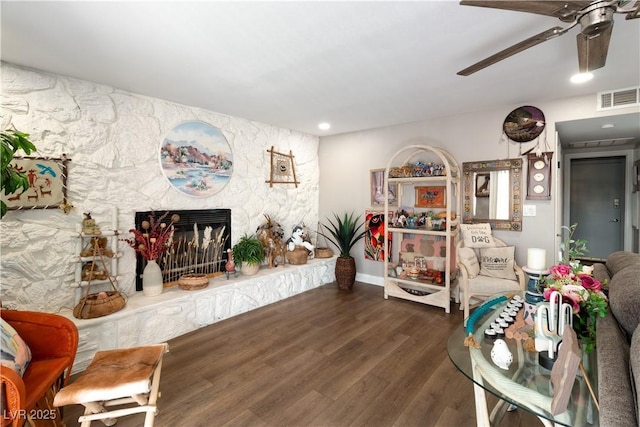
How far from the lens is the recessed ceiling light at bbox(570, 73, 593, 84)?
256 centimetres

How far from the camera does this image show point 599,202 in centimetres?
583

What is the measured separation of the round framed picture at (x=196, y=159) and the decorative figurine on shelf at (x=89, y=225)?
838mm

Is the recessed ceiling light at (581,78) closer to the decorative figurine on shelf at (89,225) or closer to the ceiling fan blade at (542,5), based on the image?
the ceiling fan blade at (542,5)

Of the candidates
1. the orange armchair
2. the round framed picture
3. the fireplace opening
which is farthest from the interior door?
the orange armchair

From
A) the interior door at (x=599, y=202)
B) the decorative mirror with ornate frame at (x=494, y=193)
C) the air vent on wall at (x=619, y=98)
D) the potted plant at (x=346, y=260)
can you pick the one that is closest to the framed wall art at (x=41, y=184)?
the potted plant at (x=346, y=260)

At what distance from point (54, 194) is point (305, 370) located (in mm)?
2610

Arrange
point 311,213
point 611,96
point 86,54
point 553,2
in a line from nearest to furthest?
point 553,2 < point 86,54 < point 611,96 < point 311,213

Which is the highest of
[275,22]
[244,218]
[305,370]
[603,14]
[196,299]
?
[275,22]

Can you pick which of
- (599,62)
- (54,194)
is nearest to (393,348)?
(599,62)

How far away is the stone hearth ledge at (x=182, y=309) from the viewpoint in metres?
2.42

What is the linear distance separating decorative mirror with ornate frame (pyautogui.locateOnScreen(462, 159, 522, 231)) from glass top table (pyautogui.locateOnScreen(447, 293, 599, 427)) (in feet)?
7.63

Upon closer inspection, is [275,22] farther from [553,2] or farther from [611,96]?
[611,96]

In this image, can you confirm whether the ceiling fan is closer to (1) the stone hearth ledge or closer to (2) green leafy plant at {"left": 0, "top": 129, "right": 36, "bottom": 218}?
(2) green leafy plant at {"left": 0, "top": 129, "right": 36, "bottom": 218}

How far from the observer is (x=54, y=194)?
253cm
